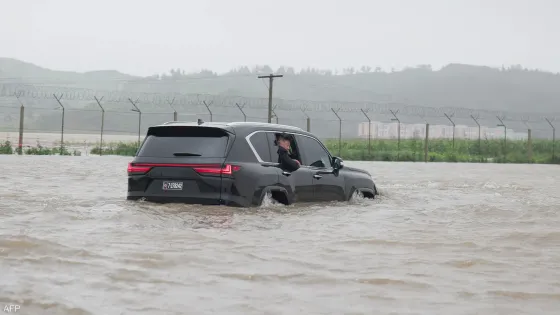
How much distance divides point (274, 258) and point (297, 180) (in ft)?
13.8

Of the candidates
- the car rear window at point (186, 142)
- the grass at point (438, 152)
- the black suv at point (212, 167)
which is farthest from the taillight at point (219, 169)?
the grass at point (438, 152)

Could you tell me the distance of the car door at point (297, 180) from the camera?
12547mm

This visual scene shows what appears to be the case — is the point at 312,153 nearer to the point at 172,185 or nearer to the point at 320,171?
the point at 320,171

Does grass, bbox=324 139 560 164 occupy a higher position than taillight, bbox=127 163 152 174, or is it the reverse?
grass, bbox=324 139 560 164

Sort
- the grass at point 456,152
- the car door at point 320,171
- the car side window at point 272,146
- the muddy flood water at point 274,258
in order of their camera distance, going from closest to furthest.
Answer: the muddy flood water at point 274,258, the car side window at point 272,146, the car door at point 320,171, the grass at point 456,152

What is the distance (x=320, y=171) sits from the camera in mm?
13594

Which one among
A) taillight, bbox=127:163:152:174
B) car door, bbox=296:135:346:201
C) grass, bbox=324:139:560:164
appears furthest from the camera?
grass, bbox=324:139:560:164

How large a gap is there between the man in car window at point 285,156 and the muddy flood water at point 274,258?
57 cm

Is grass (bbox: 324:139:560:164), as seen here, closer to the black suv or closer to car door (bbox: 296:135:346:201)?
car door (bbox: 296:135:346:201)

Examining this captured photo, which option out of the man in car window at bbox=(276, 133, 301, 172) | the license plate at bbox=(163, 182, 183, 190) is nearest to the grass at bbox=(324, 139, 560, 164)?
the man in car window at bbox=(276, 133, 301, 172)

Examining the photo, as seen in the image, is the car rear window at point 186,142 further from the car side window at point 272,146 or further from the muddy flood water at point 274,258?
the car side window at point 272,146

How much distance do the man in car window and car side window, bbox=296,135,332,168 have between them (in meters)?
0.64

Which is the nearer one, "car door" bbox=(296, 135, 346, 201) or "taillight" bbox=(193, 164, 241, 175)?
"taillight" bbox=(193, 164, 241, 175)

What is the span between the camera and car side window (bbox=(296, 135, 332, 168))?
13443mm
